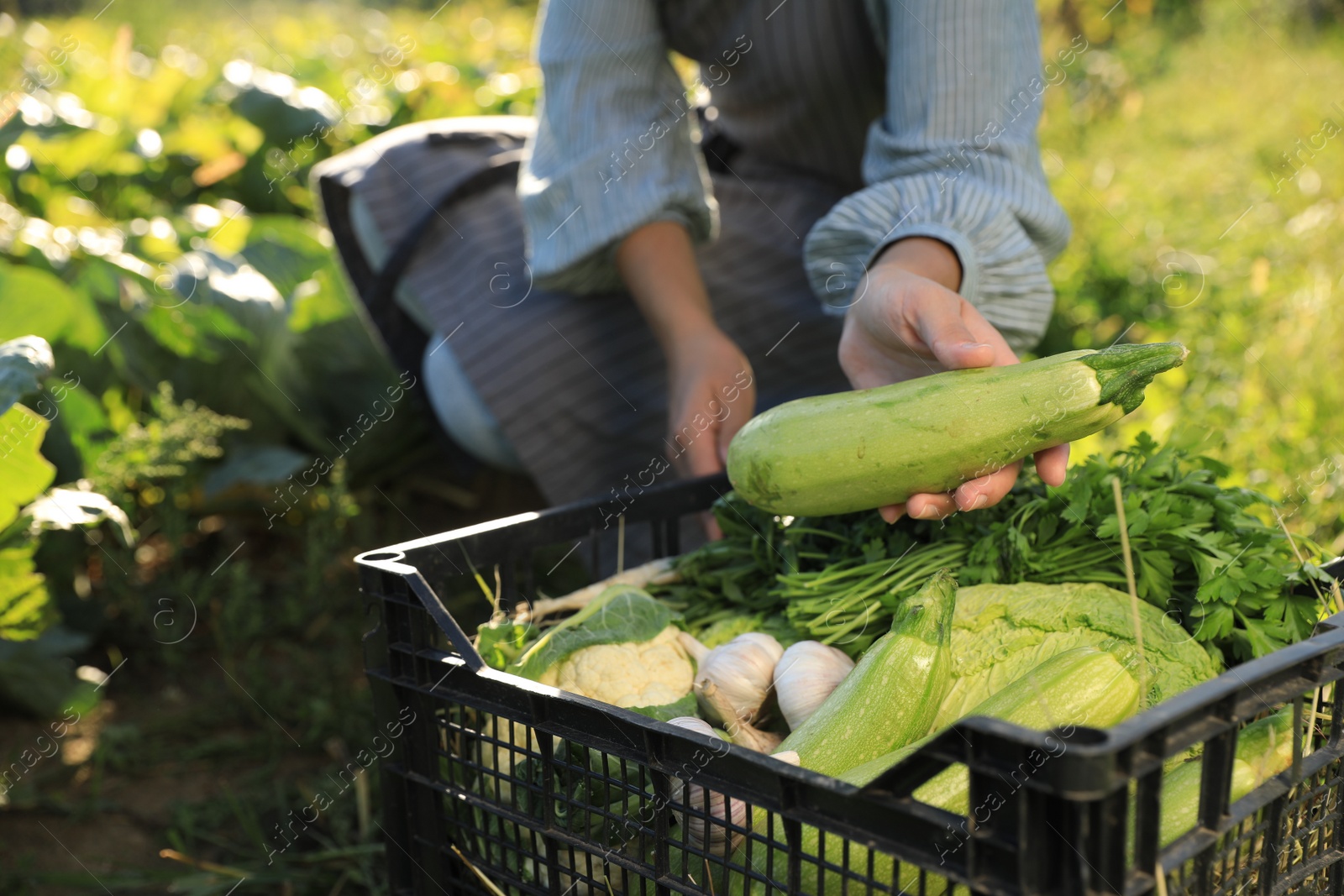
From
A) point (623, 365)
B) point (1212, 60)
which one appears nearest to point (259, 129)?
point (623, 365)

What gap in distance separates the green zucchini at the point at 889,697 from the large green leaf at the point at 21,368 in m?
1.22

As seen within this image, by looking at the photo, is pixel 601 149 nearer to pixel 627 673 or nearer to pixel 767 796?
pixel 627 673

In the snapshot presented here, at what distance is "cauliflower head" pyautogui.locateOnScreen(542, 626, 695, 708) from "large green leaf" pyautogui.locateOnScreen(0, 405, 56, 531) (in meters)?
1.00

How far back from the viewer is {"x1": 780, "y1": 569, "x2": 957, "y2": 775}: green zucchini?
1.18m

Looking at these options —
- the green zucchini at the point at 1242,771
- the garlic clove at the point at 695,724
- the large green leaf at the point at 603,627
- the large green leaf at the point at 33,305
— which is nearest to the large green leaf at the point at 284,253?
the large green leaf at the point at 33,305

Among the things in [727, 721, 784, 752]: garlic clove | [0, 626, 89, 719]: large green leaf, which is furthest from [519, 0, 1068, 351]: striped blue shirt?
[0, 626, 89, 719]: large green leaf

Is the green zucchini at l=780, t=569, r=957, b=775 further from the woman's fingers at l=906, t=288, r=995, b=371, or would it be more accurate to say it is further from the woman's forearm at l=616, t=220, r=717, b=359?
the woman's forearm at l=616, t=220, r=717, b=359

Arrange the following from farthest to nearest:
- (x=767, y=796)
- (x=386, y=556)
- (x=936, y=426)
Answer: (x=386, y=556), (x=936, y=426), (x=767, y=796)

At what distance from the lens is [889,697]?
3.91 ft

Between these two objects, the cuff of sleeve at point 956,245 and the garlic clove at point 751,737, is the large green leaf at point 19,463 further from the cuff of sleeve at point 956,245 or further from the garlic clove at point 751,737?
the cuff of sleeve at point 956,245

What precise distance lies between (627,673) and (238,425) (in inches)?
45.8

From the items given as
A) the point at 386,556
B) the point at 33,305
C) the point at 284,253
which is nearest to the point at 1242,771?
the point at 386,556

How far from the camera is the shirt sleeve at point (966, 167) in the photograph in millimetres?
1708

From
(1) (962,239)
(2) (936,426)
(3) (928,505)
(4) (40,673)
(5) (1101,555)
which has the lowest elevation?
(4) (40,673)
